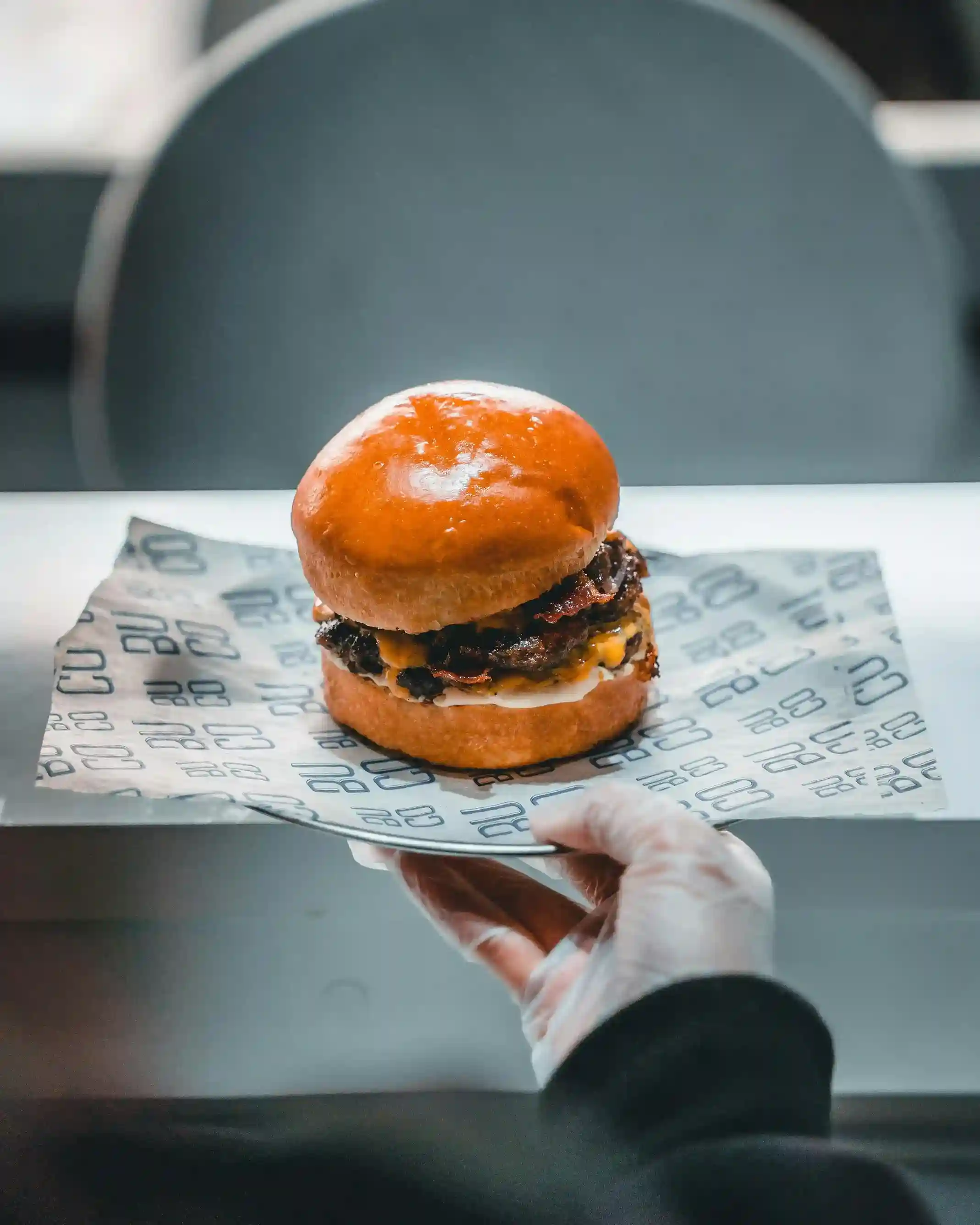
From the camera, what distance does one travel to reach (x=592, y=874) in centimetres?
114

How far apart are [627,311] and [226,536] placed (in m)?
1.09

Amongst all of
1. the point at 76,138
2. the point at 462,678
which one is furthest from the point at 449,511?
the point at 76,138

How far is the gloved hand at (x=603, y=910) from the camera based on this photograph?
1.00m

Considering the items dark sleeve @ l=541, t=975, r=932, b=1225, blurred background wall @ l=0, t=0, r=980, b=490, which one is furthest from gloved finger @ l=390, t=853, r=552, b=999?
blurred background wall @ l=0, t=0, r=980, b=490

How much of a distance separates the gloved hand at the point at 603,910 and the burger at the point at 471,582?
8.5 inches

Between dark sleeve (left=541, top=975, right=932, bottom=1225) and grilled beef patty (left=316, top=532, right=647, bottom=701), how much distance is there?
49 cm

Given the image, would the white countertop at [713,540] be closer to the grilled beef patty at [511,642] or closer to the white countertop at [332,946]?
the white countertop at [332,946]

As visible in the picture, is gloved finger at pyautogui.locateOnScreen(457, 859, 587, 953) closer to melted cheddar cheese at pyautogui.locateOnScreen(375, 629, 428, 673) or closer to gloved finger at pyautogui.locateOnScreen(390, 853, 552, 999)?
gloved finger at pyautogui.locateOnScreen(390, 853, 552, 999)

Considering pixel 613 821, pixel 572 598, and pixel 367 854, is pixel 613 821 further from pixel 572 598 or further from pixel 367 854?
pixel 572 598

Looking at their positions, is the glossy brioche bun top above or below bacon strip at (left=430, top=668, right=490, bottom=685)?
above

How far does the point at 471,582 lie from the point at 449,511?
76 millimetres

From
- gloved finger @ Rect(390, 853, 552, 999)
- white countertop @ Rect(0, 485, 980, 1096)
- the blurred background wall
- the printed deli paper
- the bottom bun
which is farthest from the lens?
the blurred background wall

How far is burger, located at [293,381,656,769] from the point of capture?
53.6 inches

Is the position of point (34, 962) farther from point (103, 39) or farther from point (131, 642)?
point (103, 39)
